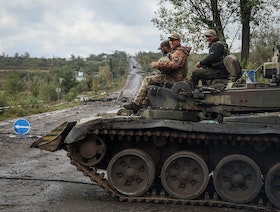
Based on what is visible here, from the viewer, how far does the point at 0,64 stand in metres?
133

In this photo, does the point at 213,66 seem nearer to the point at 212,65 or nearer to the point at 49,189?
the point at 212,65

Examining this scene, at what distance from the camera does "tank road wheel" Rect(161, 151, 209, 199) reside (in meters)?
8.82

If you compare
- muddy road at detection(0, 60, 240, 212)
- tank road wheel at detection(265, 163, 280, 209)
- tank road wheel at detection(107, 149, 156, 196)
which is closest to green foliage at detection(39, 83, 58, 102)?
muddy road at detection(0, 60, 240, 212)

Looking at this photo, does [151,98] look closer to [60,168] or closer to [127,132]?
[127,132]

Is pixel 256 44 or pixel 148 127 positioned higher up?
pixel 256 44

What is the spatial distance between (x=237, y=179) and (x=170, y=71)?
2.54 metres

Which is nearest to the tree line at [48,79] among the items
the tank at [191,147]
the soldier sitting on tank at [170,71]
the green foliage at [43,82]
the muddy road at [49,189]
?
the green foliage at [43,82]

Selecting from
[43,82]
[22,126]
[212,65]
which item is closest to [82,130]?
[212,65]

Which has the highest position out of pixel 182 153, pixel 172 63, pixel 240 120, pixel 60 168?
pixel 172 63

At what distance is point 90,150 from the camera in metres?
9.09

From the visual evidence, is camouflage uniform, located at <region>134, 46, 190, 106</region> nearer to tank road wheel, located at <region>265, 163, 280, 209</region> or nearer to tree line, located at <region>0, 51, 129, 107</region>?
tank road wheel, located at <region>265, 163, 280, 209</region>

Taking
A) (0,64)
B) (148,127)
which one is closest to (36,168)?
(148,127)

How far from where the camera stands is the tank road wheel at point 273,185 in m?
8.48

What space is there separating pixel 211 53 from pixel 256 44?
20.6m
